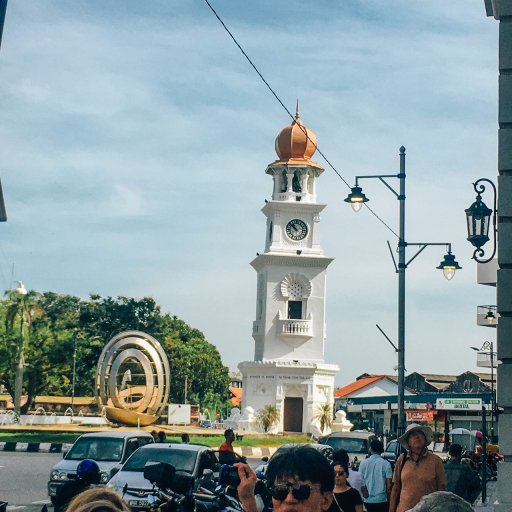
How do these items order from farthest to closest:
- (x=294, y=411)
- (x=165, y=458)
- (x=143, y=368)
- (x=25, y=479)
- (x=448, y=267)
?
(x=294, y=411)
(x=143, y=368)
(x=25, y=479)
(x=448, y=267)
(x=165, y=458)

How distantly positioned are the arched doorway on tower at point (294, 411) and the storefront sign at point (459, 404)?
36.6 ft

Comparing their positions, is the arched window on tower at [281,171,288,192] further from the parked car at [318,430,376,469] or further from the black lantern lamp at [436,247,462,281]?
the black lantern lamp at [436,247,462,281]

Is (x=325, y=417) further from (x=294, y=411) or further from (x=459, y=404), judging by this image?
(x=459, y=404)

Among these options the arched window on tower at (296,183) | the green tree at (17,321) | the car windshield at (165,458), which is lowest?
the car windshield at (165,458)

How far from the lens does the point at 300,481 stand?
15.1 ft

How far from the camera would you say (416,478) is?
11.0 meters

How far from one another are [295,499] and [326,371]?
7108 cm

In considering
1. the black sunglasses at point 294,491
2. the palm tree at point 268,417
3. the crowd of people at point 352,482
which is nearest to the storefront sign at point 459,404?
the palm tree at point 268,417

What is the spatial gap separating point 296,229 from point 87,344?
24364 mm

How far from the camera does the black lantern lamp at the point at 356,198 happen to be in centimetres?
2330

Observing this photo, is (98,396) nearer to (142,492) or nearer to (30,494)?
(30,494)

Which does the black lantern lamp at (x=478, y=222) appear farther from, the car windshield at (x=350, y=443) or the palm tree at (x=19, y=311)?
the palm tree at (x=19, y=311)

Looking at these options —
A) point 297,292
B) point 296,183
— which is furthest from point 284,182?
point 297,292

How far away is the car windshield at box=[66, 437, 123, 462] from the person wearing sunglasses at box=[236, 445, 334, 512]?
18.6 m
